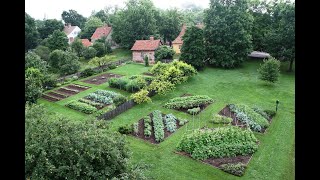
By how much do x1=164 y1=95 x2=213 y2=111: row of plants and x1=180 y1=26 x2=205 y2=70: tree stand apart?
35.4 feet

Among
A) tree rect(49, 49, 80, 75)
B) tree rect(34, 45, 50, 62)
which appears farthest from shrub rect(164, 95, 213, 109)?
tree rect(34, 45, 50, 62)

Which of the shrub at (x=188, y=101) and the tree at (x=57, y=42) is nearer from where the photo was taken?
the shrub at (x=188, y=101)

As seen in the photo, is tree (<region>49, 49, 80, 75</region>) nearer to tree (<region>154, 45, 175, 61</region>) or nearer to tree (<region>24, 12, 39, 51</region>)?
tree (<region>154, 45, 175, 61</region>)

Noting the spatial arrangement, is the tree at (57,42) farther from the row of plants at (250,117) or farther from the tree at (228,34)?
the row of plants at (250,117)

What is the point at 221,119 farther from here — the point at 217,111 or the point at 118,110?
A: the point at 118,110

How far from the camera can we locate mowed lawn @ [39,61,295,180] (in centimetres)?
1681

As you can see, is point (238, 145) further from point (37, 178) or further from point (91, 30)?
point (91, 30)

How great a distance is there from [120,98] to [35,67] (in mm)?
13243

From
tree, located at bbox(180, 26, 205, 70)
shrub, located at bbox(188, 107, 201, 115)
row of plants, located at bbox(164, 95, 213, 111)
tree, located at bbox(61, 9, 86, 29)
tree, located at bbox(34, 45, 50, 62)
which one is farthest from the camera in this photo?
tree, located at bbox(61, 9, 86, 29)

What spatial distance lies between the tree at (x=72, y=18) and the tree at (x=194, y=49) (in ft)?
174

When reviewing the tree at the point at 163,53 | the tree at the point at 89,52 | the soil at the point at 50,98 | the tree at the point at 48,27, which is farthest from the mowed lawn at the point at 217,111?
the tree at the point at 48,27

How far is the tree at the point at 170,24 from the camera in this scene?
58250 mm

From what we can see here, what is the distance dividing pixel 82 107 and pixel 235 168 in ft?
51.1

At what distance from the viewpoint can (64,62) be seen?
4016 centimetres
